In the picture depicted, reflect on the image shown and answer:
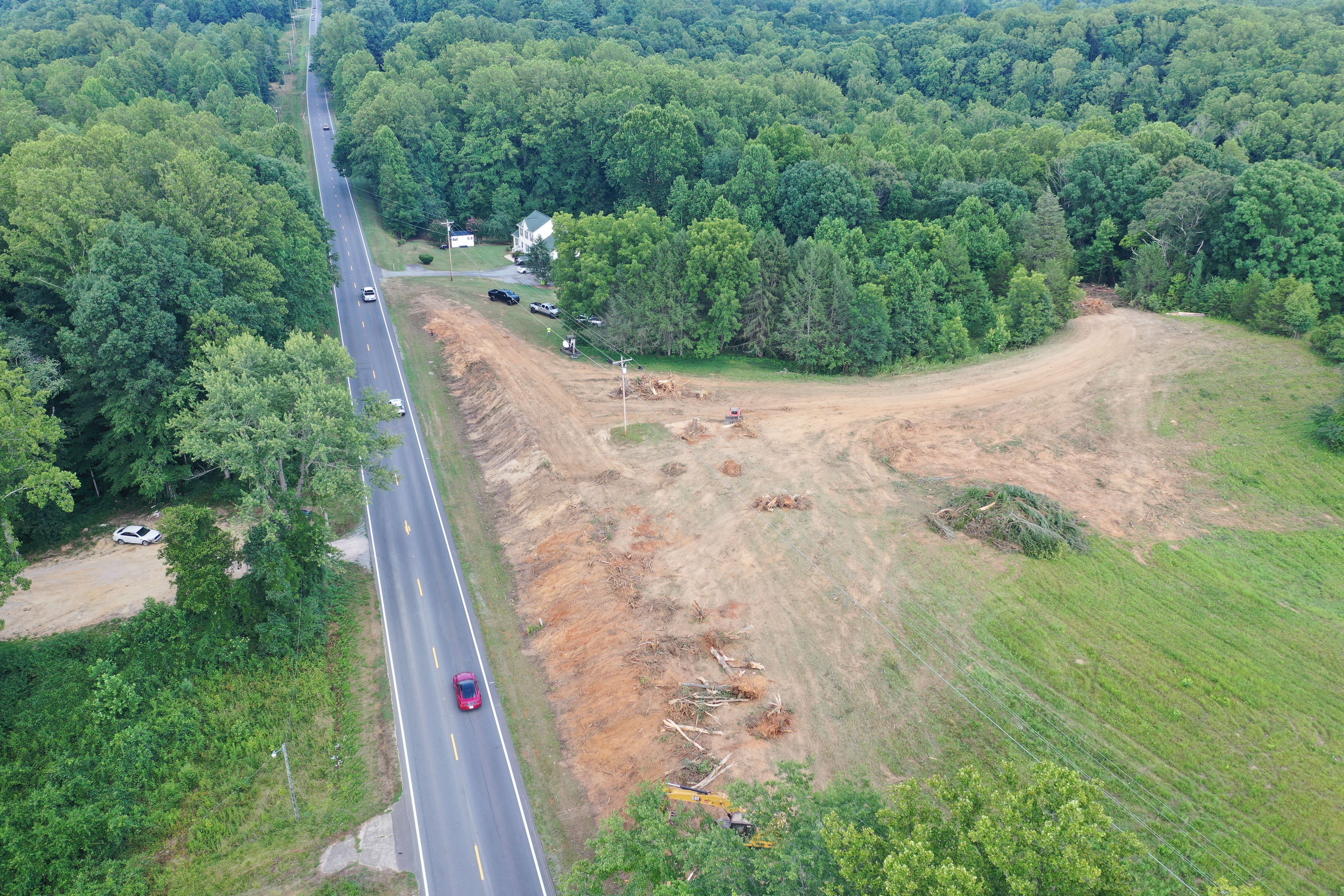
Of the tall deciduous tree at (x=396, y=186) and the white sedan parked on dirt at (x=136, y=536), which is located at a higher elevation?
the tall deciduous tree at (x=396, y=186)

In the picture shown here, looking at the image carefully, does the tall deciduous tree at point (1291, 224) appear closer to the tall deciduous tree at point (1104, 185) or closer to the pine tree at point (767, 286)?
the tall deciduous tree at point (1104, 185)

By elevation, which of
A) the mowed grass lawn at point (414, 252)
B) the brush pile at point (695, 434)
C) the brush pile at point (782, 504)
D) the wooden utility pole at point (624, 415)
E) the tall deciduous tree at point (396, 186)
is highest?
the tall deciduous tree at point (396, 186)

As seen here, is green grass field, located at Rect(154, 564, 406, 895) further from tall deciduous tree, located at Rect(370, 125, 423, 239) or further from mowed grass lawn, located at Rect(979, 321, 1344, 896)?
tall deciduous tree, located at Rect(370, 125, 423, 239)

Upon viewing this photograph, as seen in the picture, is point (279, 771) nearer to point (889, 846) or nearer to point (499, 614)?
point (499, 614)

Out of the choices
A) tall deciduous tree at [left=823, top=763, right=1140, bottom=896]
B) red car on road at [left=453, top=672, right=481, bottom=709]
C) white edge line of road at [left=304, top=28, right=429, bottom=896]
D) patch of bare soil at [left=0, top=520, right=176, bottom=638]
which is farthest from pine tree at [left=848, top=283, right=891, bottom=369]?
patch of bare soil at [left=0, top=520, right=176, bottom=638]

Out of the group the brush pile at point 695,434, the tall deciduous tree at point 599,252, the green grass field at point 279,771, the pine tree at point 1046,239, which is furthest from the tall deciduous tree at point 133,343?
the pine tree at point 1046,239

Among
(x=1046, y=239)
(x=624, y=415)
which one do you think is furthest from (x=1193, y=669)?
(x=1046, y=239)

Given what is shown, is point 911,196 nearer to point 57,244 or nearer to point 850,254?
point 850,254
